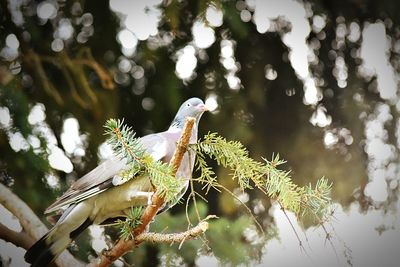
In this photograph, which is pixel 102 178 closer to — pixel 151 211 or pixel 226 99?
pixel 151 211

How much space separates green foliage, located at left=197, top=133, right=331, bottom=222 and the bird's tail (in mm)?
244

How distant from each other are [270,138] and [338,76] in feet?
0.65

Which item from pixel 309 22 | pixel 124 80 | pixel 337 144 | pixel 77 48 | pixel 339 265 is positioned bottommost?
pixel 339 265

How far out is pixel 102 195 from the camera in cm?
72

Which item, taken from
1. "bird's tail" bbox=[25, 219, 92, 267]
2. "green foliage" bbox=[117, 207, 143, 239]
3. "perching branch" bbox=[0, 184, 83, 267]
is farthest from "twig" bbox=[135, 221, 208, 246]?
"perching branch" bbox=[0, 184, 83, 267]

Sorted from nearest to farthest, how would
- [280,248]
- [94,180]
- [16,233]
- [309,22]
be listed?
[94,180] < [16,233] < [280,248] < [309,22]

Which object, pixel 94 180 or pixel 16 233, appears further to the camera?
pixel 16 233

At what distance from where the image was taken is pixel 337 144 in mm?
1027

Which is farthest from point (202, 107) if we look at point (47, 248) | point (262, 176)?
point (47, 248)

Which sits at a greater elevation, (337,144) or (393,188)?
(337,144)

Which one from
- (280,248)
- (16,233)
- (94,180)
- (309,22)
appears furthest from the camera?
(309,22)

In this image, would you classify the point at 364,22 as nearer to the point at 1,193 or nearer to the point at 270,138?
the point at 270,138

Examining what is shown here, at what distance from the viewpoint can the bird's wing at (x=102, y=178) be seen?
2.23 ft

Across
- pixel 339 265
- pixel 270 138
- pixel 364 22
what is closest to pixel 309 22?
pixel 364 22
